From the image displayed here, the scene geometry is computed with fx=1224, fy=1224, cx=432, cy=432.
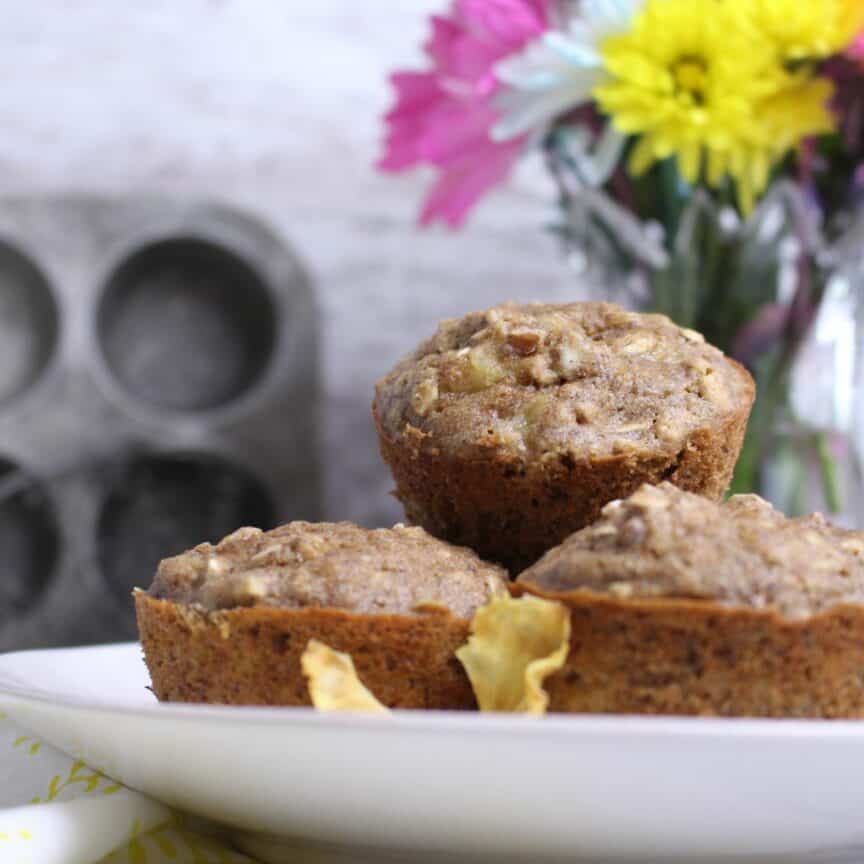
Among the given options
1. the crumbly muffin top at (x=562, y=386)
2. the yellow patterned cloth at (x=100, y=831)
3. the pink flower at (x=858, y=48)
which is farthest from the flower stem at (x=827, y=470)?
the yellow patterned cloth at (x=100, y=831)

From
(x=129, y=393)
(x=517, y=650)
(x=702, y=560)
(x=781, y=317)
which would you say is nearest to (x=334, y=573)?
(x=517, y=650)

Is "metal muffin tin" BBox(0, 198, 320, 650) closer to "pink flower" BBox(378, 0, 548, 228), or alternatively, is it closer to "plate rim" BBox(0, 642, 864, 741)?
"pink flower" BBox(378, 0, 548, 228)

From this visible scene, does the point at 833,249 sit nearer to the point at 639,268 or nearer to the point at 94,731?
the point at 639,268

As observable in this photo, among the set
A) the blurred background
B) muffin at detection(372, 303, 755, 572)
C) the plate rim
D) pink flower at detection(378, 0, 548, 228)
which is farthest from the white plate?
the blurred background

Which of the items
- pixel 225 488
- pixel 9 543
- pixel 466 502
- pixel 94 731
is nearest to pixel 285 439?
pixel 225 488

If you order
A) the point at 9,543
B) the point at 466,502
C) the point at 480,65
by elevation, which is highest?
the point at 480,65

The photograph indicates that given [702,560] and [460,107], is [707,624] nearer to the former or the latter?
[702,560]

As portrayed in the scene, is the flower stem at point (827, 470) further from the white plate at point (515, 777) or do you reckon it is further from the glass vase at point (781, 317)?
the white plate at point (515, 777)
